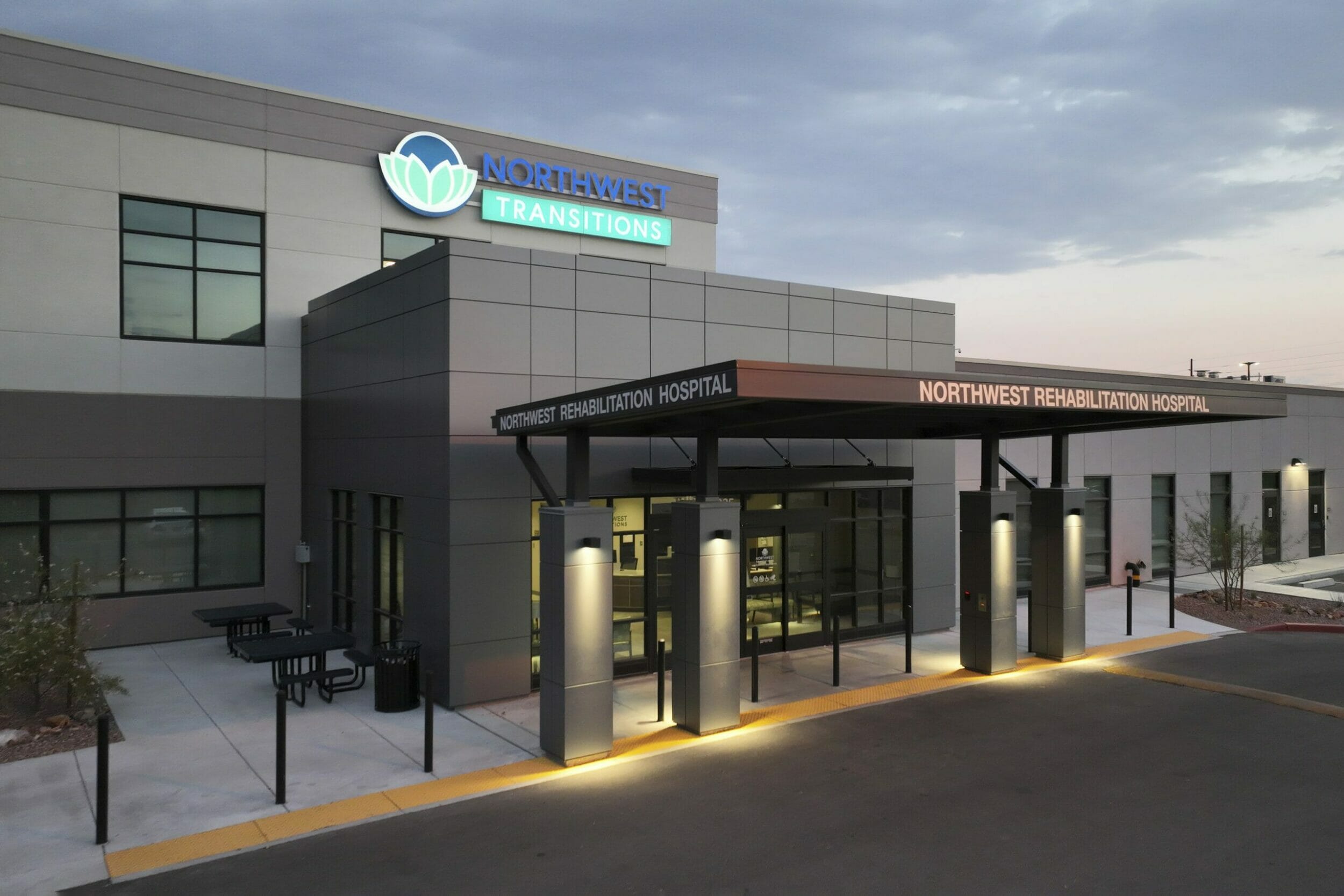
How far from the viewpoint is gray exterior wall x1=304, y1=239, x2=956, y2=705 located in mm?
12148

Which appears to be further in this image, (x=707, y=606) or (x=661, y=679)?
(x=661, y=679)

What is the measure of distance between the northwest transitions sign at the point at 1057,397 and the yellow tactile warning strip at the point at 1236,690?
13.1ft

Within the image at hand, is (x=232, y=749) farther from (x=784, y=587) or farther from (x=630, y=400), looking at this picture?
(x=784, y=587)

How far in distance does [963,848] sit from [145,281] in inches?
678

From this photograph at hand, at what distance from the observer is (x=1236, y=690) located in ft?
40.7

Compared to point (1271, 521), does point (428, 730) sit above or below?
below

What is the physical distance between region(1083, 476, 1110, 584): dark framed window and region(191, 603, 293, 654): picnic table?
19040 millimetres

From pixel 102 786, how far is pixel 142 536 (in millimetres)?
10461

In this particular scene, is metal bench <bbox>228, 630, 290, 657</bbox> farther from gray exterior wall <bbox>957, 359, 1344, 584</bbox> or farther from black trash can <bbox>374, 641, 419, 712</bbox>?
gray exterior wall <bbox>957, 359, 1344, 584</bbox>

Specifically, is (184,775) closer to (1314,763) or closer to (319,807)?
(319,807)

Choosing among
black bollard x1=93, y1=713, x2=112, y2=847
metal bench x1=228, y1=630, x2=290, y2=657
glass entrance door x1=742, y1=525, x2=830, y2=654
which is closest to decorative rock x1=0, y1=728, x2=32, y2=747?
metal bench x1=228, y1=630, x2=290, y2=657

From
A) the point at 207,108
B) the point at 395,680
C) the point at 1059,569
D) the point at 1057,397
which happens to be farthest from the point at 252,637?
the point at 1059,569

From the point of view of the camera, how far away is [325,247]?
18.6m

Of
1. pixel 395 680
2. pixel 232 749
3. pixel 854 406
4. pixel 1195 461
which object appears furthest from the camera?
pixel 1195 461
